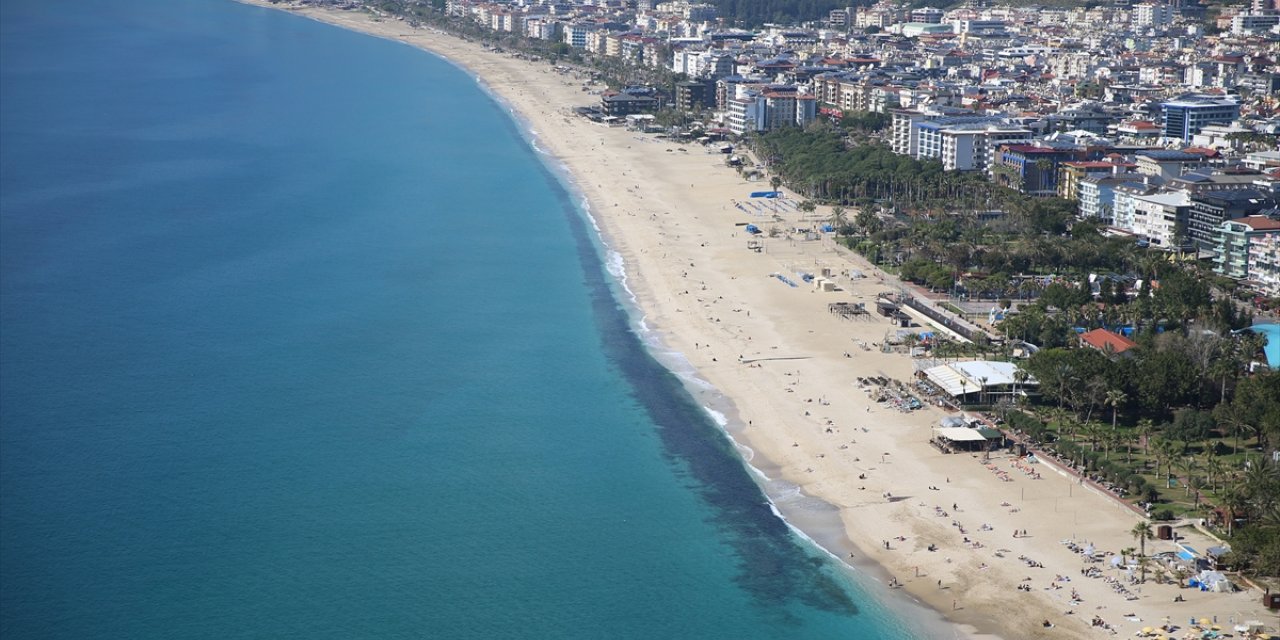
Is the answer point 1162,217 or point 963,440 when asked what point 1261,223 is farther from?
point 963,440

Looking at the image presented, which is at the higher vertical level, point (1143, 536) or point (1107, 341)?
point (1107, 341)

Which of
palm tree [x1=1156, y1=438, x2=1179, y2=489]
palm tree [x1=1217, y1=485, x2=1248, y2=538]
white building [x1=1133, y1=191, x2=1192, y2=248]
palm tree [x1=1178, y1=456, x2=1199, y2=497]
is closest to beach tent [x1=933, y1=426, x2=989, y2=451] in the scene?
palm tree [x1=1156, y1=438, x2=1179, y2=489]

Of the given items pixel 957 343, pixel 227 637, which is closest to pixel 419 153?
pixel 957 343

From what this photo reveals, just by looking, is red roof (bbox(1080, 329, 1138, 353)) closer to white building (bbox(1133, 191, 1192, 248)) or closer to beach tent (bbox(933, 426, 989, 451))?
beach tent (bbox(933, 426, 989, 451))

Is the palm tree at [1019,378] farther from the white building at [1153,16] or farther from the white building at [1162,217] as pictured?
the white building at [1153,16]

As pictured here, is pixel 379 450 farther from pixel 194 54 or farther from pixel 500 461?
pixel 194 54

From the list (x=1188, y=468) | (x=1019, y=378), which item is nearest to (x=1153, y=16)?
(x=1019, y=378)
